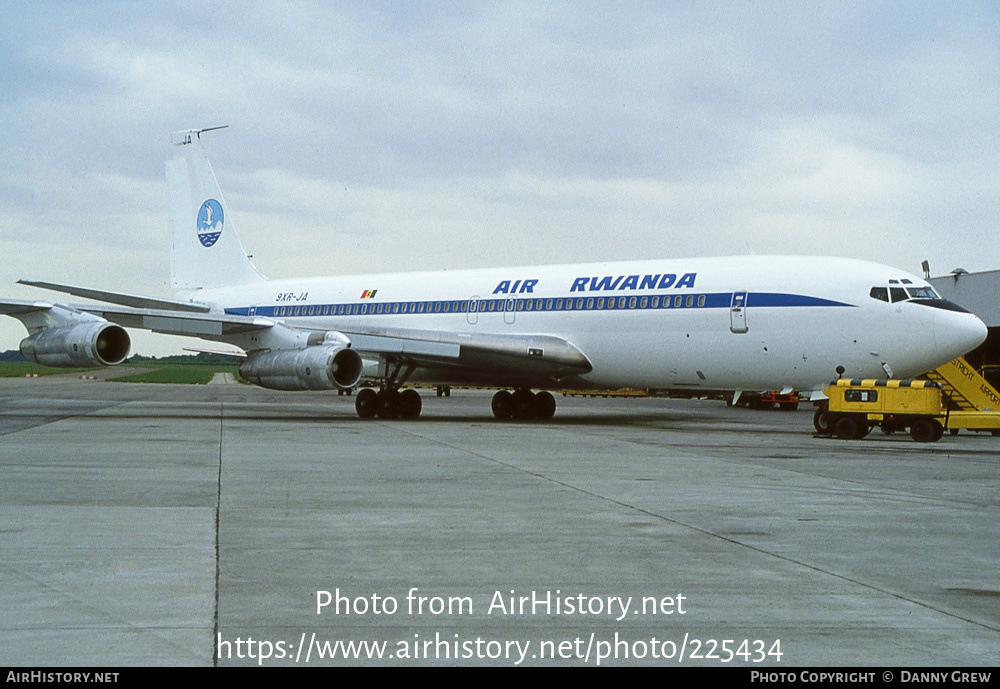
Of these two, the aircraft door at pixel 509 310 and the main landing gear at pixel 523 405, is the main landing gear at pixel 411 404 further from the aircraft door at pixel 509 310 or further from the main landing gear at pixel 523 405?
the aircraft door at pixel 509 310

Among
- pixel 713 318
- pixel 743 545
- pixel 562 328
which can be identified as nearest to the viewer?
pixel 743 545

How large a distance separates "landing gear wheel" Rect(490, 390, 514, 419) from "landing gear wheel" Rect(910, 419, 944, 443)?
33.8 feet

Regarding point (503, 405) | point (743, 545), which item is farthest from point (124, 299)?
point (743, 545)

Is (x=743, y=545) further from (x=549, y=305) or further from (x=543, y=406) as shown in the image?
(x=543, y=406)

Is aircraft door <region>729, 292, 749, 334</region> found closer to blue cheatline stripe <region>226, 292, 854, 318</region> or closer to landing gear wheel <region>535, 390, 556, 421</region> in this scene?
blue cheatline stripe <region>226, 292, 854, 318</region>

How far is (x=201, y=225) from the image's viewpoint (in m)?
33.1

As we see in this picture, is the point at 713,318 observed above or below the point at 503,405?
above

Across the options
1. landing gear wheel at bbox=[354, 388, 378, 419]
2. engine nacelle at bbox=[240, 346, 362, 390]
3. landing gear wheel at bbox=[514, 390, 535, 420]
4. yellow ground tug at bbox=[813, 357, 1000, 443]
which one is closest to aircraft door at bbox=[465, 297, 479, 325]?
landing gear wheel at bbox=[514, 390, 535, 420]

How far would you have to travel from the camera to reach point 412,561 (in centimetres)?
Answer: 681

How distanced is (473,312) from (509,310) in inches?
44.7

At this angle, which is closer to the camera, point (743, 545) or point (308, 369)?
point (743, 545)

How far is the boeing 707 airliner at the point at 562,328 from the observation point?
65.4ft

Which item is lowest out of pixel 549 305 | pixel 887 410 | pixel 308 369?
pixel 887 410

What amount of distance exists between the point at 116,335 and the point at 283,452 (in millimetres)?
11015
